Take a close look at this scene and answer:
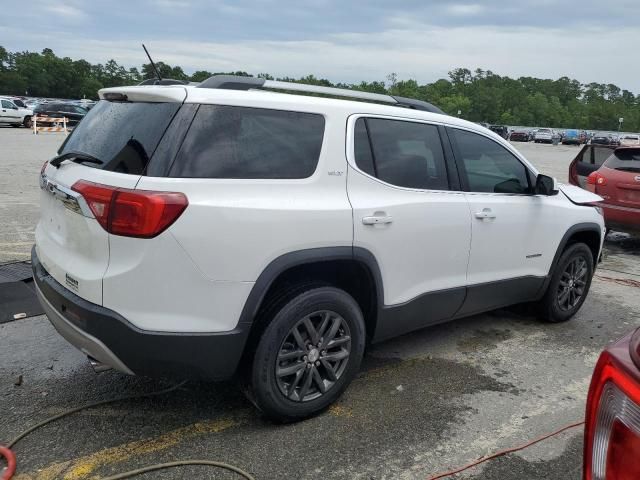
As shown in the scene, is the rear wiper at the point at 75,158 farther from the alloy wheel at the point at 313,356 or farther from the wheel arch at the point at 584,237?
the wheel arch at the point at 584,237

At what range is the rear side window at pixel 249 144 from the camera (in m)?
2.75

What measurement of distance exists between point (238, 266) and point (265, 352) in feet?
1.60

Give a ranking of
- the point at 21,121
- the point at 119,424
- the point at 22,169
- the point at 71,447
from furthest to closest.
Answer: the point at 21,121
the point at 22,169
the point at 119,424
the point at 71,447

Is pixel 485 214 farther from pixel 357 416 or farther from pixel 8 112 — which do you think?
pixel 8 112

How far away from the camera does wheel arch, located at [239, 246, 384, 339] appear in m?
2.86

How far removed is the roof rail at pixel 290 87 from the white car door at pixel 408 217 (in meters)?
0.32

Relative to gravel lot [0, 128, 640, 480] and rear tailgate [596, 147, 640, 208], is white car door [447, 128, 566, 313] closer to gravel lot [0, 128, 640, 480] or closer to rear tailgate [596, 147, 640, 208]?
gravel lot [0, 128, 640, 480]

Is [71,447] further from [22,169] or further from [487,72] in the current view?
[487,72]

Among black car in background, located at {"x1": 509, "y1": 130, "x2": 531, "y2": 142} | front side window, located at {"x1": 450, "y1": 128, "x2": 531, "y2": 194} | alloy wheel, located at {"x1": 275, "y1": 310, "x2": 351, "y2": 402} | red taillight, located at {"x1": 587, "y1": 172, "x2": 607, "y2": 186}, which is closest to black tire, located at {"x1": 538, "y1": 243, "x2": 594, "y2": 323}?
front side window, located at {"x1": 450, "y1": 128, "x2": 531, "y2": 194}

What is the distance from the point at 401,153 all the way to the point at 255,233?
132 cm

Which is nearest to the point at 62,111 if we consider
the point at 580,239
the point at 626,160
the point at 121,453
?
the point at 626,160

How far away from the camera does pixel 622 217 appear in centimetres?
834

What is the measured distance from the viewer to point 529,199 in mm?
4508

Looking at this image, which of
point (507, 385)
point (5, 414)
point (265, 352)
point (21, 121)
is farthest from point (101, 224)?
point (21, 121)
